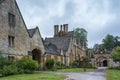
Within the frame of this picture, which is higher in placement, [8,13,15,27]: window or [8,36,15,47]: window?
[8,13,15,27]: window

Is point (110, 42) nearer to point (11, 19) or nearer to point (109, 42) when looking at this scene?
point (109, 42)

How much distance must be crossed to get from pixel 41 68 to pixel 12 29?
11483mm

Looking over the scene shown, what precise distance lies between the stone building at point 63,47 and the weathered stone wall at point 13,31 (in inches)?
498

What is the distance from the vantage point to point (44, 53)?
1661 inches

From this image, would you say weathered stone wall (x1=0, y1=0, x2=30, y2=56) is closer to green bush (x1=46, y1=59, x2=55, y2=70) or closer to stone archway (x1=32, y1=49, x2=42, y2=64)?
stone archway (x1=32, y1=49, x2=42, y2=64)

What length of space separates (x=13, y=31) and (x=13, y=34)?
0.45 m

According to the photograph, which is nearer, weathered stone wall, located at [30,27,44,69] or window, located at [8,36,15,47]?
window, located at [8,36,15,47]

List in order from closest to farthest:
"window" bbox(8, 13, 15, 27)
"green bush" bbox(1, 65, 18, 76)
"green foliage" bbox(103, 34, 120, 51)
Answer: "green bush" bbox(1, 65, 18, 76) → "window" bbox(8, 13, 15, 27) → "green foliage" bbox(103, 34, 120, 51)

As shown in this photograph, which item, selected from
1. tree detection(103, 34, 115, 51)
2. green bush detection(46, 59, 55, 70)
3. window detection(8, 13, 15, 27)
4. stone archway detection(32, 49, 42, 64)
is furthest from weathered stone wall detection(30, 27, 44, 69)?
tree detection(103, 34, 115, 51)

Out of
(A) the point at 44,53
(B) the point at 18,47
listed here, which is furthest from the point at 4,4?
(A) the point at 44,53

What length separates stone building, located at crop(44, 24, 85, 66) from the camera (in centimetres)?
5369

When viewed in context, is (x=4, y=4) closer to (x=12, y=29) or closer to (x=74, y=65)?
(x=12, y=29)

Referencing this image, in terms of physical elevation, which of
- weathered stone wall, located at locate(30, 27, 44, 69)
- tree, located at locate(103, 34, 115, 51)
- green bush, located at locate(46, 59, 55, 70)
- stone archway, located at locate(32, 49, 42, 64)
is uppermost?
tree, located at locate(103, 34, 115, 51)

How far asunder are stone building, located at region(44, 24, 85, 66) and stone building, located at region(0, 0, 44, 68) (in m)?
11.5
